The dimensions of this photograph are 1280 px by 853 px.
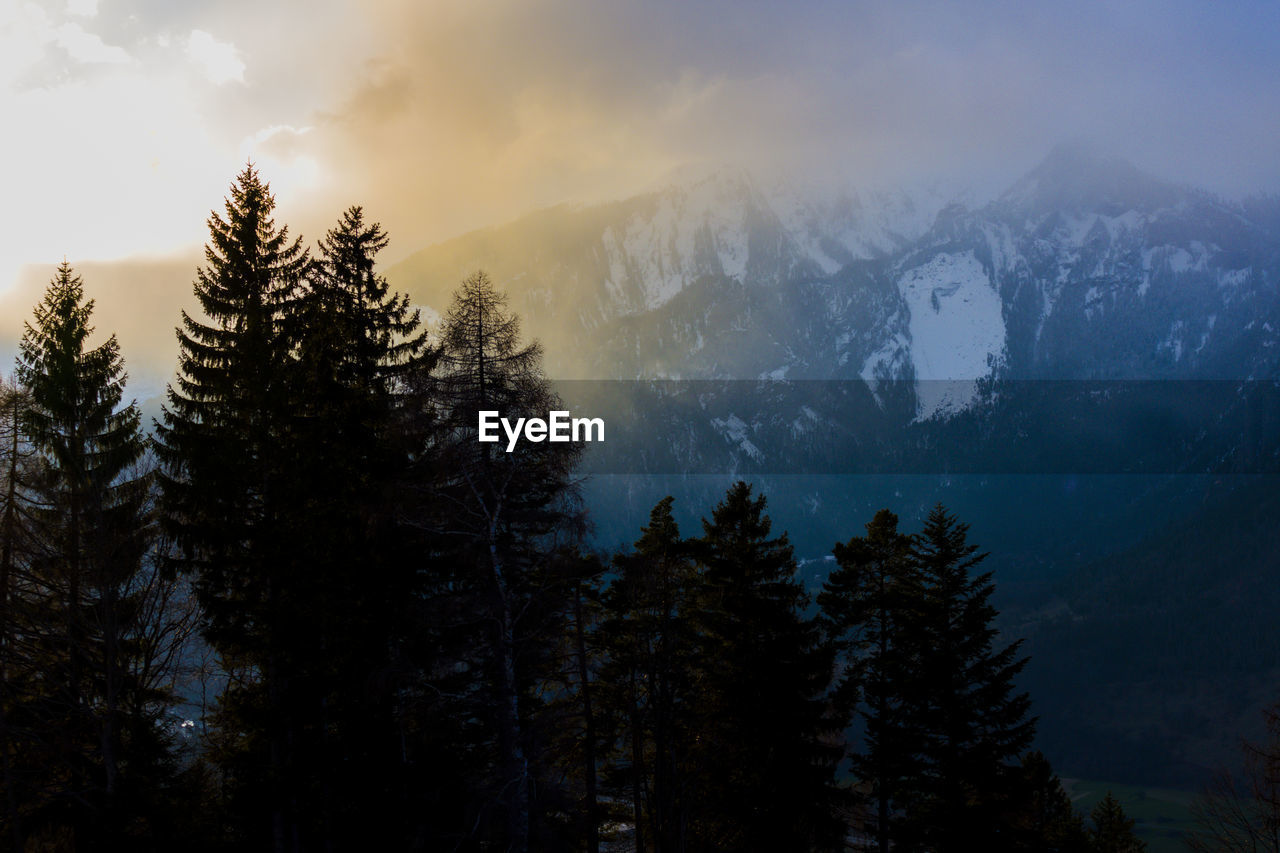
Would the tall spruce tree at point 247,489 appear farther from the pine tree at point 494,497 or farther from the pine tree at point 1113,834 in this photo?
the pine tree at point 1113,834

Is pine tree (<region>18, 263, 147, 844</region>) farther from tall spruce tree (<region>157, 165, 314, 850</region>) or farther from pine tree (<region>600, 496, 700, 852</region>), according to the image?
pine tree (<region>600, 496, 700, 852</region>)

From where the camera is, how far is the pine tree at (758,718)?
23.1m

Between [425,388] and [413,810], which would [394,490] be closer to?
[425,388]

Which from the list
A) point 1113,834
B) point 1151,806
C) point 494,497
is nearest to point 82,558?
point 494,497

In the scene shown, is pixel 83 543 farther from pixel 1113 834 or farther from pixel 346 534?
pixel 1113 834

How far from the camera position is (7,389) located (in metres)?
20.3

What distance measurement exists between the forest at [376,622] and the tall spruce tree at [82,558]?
0.09 metres

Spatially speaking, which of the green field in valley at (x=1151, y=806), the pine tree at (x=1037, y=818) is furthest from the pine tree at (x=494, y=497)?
the green field in valley at (x=1151, y=806)

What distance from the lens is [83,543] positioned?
20.6 metres

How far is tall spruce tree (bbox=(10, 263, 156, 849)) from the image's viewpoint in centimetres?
1950

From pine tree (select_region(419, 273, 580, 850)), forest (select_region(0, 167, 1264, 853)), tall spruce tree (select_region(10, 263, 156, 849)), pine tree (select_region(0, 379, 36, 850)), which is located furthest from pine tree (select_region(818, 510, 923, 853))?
pine tree (select_region(0, 379, 36, 850))

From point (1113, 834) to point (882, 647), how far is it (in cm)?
2225

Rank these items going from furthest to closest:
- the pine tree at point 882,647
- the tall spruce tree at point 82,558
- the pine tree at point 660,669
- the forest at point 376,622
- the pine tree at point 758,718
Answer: the pine tree at point 882,647 → the pine tree at point 758,718 → the pine tree at point 660,669 → the tall spruce tree at point 82,558 → the forest at point 376,622

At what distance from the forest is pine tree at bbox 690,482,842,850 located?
94 mm
